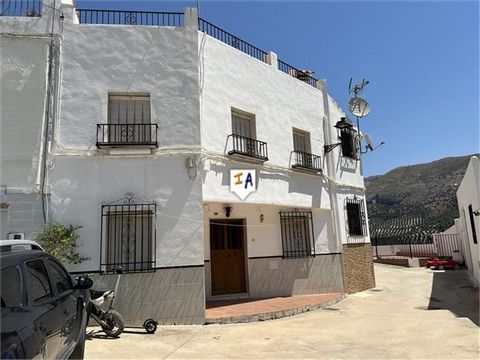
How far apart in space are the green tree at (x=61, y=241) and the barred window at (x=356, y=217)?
936 centimetres

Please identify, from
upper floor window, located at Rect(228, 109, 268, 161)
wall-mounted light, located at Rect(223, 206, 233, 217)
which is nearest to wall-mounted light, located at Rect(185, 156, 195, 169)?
upper floor window, located at Rect(228, 109, 268, 161)

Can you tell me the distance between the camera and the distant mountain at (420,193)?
118 feet

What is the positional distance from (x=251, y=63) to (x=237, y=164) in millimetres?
3248

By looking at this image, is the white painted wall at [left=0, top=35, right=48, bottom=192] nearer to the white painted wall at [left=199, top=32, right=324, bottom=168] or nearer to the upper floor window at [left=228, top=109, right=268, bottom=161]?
the white painted wall at [left=199, top=32, right=324, bottom=168]

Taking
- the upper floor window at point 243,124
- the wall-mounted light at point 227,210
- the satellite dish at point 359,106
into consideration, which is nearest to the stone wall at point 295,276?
the wall-mounted light at point 227,210

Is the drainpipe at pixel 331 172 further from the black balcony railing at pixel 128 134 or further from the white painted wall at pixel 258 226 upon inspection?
the black balcony railing at pixel 128 134

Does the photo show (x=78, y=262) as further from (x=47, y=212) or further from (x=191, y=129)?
(x=191, y=129)

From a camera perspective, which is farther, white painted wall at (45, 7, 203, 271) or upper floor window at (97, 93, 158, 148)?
upper floor window at (97, 93, 158, 148)

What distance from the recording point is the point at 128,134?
9281 millimetres

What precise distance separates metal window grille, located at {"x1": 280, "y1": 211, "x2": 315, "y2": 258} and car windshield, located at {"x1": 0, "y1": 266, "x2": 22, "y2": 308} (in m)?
9.64

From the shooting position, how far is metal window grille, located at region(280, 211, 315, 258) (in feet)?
40.7

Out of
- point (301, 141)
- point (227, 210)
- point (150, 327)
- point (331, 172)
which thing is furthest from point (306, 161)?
point (150, 327)

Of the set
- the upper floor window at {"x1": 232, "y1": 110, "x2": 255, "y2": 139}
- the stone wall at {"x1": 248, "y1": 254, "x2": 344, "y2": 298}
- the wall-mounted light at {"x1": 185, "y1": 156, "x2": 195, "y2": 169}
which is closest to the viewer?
the wall-mounted light at {"x1": 185, "y1": 156, "x2": 195, "y2": 169}

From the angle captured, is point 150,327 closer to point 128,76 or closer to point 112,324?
point 112,324
